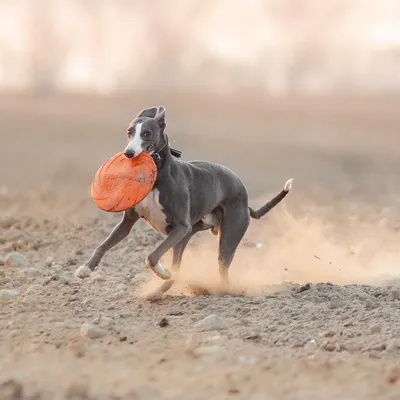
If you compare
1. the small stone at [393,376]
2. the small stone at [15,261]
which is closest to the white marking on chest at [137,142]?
the small stone at [15,261]

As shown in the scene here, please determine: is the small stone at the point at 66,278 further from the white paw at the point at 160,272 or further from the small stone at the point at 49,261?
the white paw at the point at 160,272

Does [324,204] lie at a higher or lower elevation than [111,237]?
lower

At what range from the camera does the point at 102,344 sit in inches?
186

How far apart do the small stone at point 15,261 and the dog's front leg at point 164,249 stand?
1.96 meters

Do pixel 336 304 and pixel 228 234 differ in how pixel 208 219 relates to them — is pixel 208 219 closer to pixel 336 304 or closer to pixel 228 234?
pixel 228 234

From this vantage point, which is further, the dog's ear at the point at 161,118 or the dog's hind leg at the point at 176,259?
the dog's hind leg at the point at 176,259

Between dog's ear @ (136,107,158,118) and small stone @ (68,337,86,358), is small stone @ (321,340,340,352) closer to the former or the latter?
small stone @ (68,337,86,358)

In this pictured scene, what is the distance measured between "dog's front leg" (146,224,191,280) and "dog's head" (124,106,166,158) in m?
0.60

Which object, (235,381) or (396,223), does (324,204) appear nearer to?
(396,223)

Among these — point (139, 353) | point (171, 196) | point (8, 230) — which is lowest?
point (8, 230)

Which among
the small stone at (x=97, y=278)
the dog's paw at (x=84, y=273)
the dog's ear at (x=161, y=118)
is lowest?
the small stone at (x=97, y=278)

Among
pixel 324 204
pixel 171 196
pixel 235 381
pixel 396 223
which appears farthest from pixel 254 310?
pixel 324 204

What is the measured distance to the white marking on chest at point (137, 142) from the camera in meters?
5.62

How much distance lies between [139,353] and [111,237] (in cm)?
159
